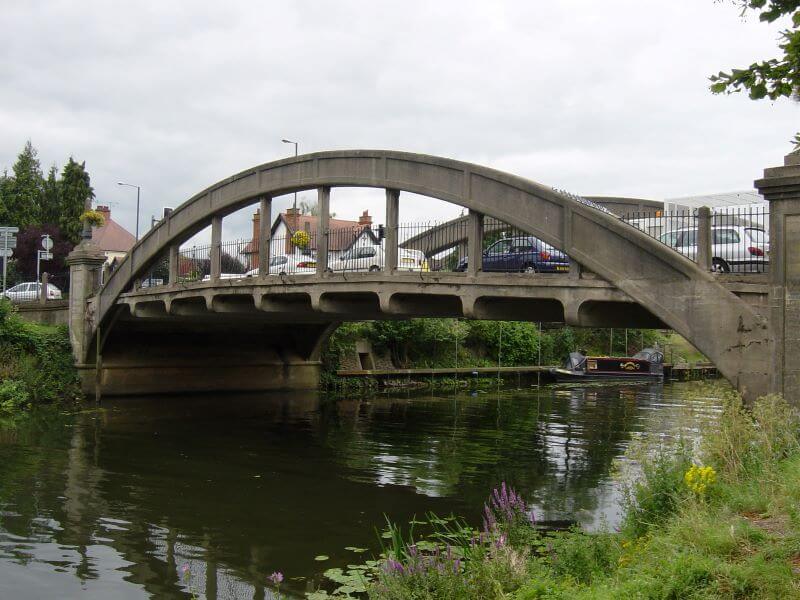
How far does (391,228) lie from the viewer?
17344mm

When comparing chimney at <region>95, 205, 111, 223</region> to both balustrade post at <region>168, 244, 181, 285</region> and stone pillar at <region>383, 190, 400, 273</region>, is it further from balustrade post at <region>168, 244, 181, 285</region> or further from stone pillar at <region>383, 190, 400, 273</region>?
stone pillar at <region>383, 190, 400, 273</region>

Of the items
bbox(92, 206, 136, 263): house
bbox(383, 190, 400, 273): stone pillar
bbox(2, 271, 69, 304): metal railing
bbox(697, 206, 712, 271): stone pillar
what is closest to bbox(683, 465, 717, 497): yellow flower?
bbox(697, 206, 712, 271): stone pillar

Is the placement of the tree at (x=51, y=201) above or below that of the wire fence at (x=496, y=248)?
above

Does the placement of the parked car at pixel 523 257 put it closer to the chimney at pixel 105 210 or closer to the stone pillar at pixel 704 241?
the stone pillar at pixel 704 241

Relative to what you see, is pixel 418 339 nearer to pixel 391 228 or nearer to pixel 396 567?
pixel 391 228

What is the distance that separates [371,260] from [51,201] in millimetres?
53540

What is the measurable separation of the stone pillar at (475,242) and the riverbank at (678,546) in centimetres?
628

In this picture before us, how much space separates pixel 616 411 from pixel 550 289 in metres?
16.5

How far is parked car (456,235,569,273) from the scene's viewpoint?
1498 cm

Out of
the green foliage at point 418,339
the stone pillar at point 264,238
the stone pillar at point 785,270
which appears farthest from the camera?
the green foliage at point 418,339

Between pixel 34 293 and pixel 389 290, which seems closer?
pixel 389 290

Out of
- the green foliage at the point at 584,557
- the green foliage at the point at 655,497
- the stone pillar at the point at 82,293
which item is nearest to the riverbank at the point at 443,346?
the stone pillar at the point at 82,293

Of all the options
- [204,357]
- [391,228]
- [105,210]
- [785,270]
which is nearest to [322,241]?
[391,228]

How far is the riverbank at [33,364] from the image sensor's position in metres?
26.6
